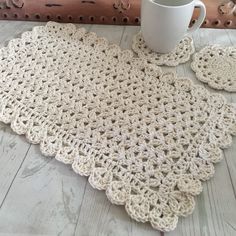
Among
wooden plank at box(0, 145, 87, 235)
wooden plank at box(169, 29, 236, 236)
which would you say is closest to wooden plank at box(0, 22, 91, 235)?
wooden plank at box(0, 145, 87, 235)

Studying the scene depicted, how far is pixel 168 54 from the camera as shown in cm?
55

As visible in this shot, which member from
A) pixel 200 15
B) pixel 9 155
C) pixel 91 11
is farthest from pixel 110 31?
pixel 9 155

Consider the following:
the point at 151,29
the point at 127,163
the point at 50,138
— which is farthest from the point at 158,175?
the point at 151,29

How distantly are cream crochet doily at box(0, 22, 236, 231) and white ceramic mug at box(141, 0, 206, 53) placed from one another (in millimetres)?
46

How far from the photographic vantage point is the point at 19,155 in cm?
40

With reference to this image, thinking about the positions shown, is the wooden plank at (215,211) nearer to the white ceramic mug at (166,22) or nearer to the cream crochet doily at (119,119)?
the cream crochet doily at (119,119)

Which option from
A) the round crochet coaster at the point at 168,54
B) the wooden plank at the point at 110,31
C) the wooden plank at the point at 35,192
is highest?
the round crochet coaster at the point at 168,54

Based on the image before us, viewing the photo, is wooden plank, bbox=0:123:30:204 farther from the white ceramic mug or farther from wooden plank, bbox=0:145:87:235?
the white ceramic mug

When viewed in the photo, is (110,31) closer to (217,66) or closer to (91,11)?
(91,11)

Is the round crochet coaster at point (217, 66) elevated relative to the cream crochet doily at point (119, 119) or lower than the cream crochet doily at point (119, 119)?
elevated

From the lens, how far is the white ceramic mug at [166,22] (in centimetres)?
49

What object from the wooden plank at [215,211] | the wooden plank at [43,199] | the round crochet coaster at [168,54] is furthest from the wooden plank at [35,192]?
the round crochet coaster at [168,54]

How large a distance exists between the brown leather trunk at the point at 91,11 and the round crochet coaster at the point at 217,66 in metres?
0.08

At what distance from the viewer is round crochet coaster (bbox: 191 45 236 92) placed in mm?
492
